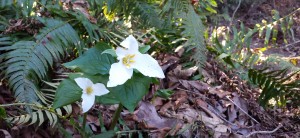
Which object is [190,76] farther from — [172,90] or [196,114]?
[196,114]

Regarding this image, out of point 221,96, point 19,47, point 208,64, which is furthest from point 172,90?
point 19,47

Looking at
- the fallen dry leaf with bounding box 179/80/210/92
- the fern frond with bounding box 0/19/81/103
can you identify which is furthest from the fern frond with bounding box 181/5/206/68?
the fern frond with bounding box 0/19/81/103

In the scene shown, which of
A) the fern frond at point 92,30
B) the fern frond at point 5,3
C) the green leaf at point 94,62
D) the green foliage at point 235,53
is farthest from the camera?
Answer: the green foliage at point 235,53

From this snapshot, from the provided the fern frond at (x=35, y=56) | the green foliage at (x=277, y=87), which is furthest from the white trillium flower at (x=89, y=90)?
the green foliage at (x=277, y=87)

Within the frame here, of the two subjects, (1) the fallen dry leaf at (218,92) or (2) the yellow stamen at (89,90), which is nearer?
(2) the yellow stamen at (89,90)

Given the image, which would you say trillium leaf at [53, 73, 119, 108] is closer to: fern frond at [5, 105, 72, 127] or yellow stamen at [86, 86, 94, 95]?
yellow stamen at [86, 86, 94, 95]

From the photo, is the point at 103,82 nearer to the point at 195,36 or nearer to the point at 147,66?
Answer: the point at 147,66

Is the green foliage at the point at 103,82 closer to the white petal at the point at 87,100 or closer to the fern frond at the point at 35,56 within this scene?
the white petal at the point at 87,100
